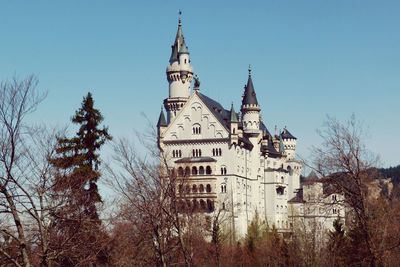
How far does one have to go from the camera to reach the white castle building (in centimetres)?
10725

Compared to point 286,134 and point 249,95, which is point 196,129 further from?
point 286,134

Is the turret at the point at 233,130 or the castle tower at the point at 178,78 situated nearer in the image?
the turret at the point at 233,130

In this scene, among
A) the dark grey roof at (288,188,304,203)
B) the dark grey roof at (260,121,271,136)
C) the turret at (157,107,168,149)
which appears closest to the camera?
the turret at (157,107,168,149)

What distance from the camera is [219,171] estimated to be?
354 feet

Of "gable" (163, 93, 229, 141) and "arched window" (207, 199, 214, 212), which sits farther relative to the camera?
"gable" (163, 93, 229, 141)

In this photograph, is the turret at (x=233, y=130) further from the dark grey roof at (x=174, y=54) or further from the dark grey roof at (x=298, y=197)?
the dark grey roof at (x=298, y=197)

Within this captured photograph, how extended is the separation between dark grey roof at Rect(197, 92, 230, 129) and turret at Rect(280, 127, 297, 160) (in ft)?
85.6

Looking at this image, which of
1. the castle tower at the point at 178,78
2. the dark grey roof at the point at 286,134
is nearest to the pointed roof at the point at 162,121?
the castle tower at the point at 178,78

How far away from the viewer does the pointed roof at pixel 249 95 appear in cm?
11719

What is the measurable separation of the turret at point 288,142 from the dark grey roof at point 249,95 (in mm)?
25735

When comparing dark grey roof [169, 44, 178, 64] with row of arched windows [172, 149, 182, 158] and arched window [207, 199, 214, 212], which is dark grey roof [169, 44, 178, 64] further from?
arched window [207, 199, 214, 212]

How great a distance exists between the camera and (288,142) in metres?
144

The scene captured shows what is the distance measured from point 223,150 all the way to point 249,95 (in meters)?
14.8

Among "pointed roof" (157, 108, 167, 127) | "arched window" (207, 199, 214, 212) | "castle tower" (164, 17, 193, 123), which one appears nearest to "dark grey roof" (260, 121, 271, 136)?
"castle tower" (164, 17, 193, 123)
